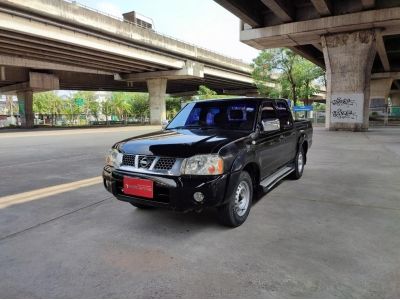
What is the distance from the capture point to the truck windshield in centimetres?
445

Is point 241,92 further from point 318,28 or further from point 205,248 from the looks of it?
point 205,248

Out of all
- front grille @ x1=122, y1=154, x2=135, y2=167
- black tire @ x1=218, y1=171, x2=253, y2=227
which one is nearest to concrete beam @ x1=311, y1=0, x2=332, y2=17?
black tire @ x1=218, y1=171, x2=253, y2=227

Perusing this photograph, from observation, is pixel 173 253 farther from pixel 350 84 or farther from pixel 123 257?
pixel 350 84

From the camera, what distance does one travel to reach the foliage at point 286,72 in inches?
1377

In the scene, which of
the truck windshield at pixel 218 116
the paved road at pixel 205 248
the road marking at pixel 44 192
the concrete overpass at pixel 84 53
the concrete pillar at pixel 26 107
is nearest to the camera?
the paved road at pixel 205 248

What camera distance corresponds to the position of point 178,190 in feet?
10.8

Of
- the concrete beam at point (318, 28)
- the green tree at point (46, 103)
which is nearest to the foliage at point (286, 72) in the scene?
the concrete beam at point (318, 28)

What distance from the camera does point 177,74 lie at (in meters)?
37.1

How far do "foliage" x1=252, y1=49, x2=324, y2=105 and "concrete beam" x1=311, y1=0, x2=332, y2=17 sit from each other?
1721cm

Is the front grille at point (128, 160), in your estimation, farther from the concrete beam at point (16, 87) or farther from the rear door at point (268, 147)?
the concrete beam at point (16, 87)

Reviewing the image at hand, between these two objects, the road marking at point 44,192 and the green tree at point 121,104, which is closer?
the road marking at point 44,192

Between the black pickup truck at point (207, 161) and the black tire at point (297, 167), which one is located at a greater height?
the black pickup truck at point (207, 161)

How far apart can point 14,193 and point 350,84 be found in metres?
19.4

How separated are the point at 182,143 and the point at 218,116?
4.32ft
